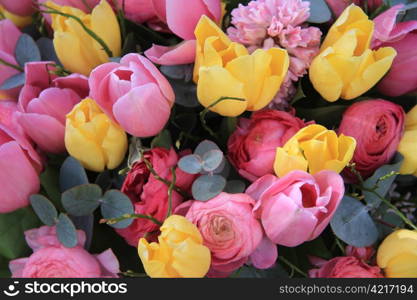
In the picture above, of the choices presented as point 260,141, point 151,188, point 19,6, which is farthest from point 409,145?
point 19,6

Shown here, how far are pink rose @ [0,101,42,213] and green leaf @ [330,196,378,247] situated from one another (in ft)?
0.95

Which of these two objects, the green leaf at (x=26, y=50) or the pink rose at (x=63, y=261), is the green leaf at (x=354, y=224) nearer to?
the pink rose at (x=63, y=261)

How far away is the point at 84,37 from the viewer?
628 mm

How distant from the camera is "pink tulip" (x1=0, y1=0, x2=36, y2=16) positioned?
713 mm

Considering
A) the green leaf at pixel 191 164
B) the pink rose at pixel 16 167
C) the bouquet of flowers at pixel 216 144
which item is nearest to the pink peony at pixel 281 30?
the bouquet of flowers at pixel 216 144

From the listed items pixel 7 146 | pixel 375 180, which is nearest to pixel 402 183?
pixel 375 180

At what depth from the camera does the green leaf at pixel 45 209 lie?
585 millimetres

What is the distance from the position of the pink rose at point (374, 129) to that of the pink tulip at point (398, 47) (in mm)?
34

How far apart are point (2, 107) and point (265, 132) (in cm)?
28

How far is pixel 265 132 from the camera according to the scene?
0.58 meters

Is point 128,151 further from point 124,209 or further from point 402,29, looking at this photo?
point 402,29

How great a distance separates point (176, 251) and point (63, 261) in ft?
0.44

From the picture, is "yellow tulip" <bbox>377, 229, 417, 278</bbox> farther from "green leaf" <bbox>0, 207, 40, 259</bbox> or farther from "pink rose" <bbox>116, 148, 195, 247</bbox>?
"green leaf" <bbox>0, 207, 40, 259</bbox>

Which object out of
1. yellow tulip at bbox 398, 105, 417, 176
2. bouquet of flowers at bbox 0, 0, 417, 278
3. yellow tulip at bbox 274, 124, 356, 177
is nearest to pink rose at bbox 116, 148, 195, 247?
bouquet of flowers at bbox 0, 0, 417, 278
